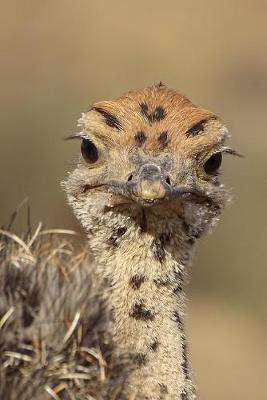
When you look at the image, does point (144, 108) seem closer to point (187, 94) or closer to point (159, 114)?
point (159, 114)

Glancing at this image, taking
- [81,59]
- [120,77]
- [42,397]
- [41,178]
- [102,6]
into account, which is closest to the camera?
[42,397]

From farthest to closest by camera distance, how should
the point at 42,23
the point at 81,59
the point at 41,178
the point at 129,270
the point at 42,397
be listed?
the point at 42,23
the point at 81,59
the point at 41,178
the point at 129,270
the point at 42,397

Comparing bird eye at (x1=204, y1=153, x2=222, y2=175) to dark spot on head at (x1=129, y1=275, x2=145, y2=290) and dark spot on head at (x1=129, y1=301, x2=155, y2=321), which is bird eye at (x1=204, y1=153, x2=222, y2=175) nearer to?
dark spot on head at (x1=129, y1=275, x2=145, y2=290)

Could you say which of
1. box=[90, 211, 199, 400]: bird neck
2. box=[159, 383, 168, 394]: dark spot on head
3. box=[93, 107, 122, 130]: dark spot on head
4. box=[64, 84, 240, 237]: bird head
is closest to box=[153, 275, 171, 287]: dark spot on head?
box=[90, 211, 199, 400]: bird neck

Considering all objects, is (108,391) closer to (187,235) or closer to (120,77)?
(187,235)

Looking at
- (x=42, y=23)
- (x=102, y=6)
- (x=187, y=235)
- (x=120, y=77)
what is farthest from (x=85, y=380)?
(x=102, y=6)

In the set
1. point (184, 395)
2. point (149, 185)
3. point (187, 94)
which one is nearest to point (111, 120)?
point (149, 185)
